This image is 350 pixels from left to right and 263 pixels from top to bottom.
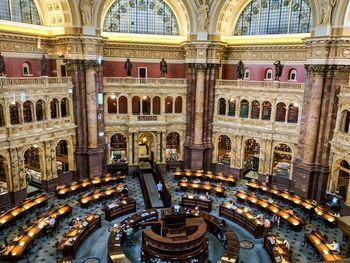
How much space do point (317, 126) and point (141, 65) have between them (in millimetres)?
19844

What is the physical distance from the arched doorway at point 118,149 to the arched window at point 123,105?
349 cm

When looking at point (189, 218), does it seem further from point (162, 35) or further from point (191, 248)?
point (162, 35)

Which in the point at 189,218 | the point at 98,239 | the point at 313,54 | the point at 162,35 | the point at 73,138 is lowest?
the point at 98,239

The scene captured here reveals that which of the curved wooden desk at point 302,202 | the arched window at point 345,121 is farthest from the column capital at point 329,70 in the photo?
the curved wooden desk at point 302,202

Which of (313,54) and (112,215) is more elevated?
(313,54)

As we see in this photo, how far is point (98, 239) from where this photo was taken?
21.8 metres

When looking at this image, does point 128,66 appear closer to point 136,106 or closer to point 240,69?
point 136,106

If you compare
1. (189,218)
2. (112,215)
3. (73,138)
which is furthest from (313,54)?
(73,138)

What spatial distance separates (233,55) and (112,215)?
22470mm

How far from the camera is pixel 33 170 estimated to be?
1316 inches

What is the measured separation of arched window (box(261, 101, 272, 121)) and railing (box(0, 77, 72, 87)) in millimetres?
20505

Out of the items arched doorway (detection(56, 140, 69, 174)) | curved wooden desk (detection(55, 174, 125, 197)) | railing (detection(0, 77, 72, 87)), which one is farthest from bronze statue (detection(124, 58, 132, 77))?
arched doorway (detection(56, 140, 69, 174))

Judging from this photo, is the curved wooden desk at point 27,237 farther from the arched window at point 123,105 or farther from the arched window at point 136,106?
the arched window at point 136,106

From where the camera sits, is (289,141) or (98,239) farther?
(289,141)
